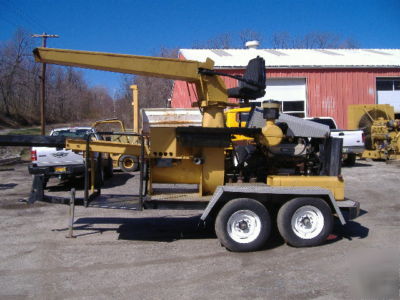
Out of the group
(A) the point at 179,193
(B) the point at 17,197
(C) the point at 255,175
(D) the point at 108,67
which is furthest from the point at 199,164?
(B) the point at 17,197

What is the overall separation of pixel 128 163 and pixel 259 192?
10.1 m

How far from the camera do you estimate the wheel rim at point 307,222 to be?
6.24 m

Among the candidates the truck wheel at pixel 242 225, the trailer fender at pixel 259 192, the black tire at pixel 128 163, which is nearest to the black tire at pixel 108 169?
the black tire at pixel 128 163

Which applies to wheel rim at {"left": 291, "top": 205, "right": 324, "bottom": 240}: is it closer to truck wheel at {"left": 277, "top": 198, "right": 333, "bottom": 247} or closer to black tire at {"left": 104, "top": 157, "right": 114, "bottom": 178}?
truck wheel at {"left": 277, "top": 198, "right": 333, "bottom": 247}

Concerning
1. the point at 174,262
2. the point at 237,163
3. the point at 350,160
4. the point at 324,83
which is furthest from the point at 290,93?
the point at 174,262

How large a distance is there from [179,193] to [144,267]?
5.22ft

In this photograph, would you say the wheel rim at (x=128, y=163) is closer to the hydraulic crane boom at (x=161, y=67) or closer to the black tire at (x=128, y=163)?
the black tire at (x=128, y=163)

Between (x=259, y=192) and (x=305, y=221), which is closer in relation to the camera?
(x=259, y=192)

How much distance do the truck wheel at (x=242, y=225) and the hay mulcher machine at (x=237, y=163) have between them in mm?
14

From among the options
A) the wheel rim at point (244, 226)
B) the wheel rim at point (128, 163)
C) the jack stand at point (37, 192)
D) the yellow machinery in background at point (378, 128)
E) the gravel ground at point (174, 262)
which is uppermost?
the yellow machinery in background at point (378, 128)

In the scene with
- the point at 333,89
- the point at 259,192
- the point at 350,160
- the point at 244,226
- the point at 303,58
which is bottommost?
the point at 244,226

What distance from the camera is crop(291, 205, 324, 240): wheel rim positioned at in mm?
6242

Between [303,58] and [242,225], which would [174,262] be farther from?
[303,58]

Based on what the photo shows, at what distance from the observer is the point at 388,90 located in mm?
22828
